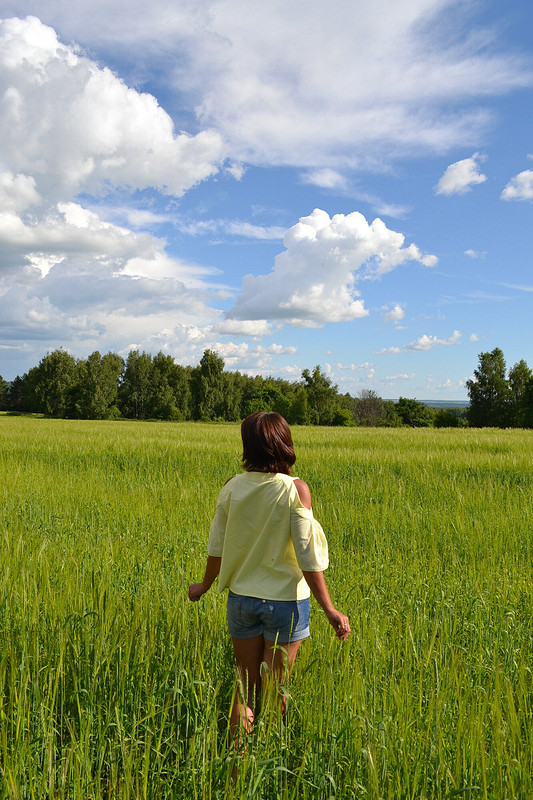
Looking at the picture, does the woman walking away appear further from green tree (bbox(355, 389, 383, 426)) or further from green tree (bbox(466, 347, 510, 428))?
green tree (bbox(355, 389, 383, 426))

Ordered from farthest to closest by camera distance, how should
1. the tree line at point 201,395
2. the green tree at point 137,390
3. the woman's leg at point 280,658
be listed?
the green tree at point 137,390 < the tree line at point 201,395 < the woman's leg at point 280,658

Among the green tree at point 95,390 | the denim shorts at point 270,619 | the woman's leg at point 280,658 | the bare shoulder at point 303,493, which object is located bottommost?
the woman's leg at point 280,658

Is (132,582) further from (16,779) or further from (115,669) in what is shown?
(16,779)

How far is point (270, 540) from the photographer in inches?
92.6

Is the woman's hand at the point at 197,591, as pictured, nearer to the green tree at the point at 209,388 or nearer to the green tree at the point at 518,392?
the green tree at the point at 518,392

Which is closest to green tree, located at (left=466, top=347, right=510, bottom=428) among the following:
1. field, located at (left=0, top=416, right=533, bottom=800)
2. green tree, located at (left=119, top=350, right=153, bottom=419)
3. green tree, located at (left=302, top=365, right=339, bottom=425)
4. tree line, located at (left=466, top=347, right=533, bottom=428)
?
tree line, located at (left=466, top=347, right=533, bottom=428)

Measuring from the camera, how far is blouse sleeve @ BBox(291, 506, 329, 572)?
225cm

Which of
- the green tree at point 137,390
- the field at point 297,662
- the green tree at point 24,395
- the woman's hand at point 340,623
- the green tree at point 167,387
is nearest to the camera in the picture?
the field at point 297,662

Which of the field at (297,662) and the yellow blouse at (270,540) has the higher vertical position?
the yellow blouse at (270,540)

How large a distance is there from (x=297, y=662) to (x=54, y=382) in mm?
78002

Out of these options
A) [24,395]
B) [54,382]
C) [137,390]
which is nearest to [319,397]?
[137,390]

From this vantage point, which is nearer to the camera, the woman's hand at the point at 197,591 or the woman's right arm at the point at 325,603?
the woman's right arm at the point at 325,603

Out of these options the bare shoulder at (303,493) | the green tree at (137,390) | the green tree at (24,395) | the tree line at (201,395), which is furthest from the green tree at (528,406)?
the green tree at (24,395)

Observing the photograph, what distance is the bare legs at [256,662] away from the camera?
2244 mm
